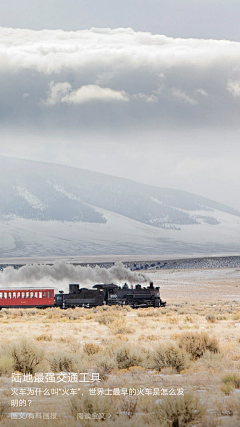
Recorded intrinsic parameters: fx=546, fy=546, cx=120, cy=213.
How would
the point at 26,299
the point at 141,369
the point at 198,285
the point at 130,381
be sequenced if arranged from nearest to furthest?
the point at 130,381 → the point at 141,369 → the point at 26,299 → the point at 198,285

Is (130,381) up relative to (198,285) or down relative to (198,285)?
up

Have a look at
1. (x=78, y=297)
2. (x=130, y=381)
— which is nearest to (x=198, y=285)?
(x=78, y=297)

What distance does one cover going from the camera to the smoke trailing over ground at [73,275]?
65000mm

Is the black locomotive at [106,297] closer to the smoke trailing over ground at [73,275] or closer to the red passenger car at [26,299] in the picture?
the red passenger car at [26,299]

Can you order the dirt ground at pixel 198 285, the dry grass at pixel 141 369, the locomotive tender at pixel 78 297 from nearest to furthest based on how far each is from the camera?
1. the dry grass at pixel 141 369
2. the locomotive tender at pixel 78 297
3. the dirt ground at pixel 198 285

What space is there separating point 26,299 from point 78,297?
4560mm

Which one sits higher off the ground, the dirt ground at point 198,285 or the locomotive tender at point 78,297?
the locomotive tender at point 78,297

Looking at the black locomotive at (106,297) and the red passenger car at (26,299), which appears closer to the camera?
the red passenger car at (26,299)

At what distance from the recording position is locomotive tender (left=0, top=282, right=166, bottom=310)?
47562mm

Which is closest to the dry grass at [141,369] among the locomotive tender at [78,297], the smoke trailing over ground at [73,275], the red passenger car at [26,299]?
the red passenger car at [26,299]

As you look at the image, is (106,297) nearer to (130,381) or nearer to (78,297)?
(78,297)

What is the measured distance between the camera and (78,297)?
4850 cm

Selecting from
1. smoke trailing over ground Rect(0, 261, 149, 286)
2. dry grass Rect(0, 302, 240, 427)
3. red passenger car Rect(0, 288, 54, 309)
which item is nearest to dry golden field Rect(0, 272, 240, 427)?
dry grass Rect(0, 302, 240, 427)

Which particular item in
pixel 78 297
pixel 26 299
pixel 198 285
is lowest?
pixel 198 285
